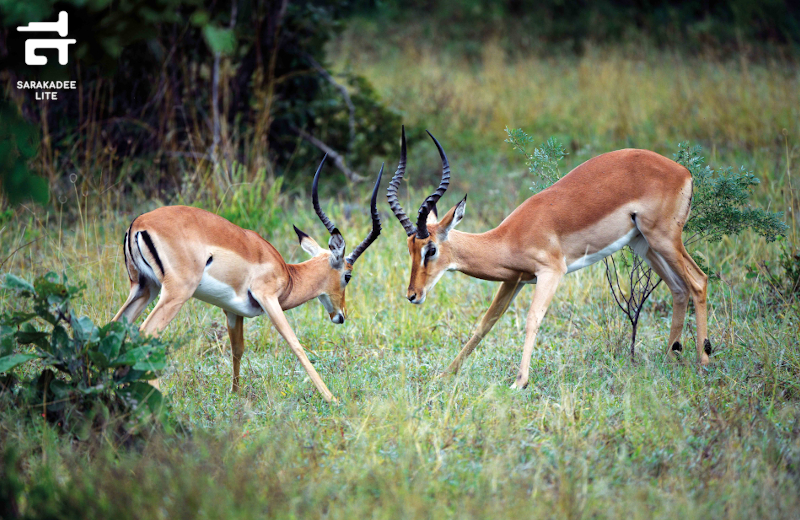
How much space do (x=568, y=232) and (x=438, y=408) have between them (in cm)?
132

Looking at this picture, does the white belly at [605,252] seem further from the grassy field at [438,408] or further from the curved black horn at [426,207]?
the curved black horn at [426,207]

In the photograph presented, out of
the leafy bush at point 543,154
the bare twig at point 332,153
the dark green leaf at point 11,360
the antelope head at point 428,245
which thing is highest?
the leafy bush at point 543,154

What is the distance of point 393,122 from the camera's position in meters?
8.80

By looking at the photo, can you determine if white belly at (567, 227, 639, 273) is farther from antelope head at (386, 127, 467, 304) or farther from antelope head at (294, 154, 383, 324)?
antelope head at (294, 154, 383, 324)

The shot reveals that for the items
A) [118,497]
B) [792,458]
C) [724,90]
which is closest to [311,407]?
[118,497]

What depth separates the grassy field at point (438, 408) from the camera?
8.93ft

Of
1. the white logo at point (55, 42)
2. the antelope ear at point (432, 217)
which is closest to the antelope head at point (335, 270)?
the antelope ear at point (432, 217)

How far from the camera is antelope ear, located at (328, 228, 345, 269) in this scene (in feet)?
14.9

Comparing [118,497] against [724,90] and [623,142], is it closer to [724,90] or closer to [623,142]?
[623,142]

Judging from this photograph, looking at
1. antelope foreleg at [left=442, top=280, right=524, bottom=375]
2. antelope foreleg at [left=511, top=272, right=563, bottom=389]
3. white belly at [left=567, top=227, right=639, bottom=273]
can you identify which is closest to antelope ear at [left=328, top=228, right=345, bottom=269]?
antelope foreleg at [left=442, top=280, right=524, bottom=375]

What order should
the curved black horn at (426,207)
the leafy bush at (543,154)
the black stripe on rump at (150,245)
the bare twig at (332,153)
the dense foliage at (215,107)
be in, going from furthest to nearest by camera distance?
the bare twig at (332,153), the dense foliage at (215,107), the leafy bush at (543,154), the curved black horn at (426,207), the black stripe on rump at (150,245)

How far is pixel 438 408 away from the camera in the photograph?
377 cm

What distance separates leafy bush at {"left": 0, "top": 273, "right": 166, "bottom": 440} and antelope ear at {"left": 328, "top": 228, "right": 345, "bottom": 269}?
1484 mm

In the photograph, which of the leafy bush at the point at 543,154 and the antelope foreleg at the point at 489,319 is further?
the leafy bush at the point at 543,154
